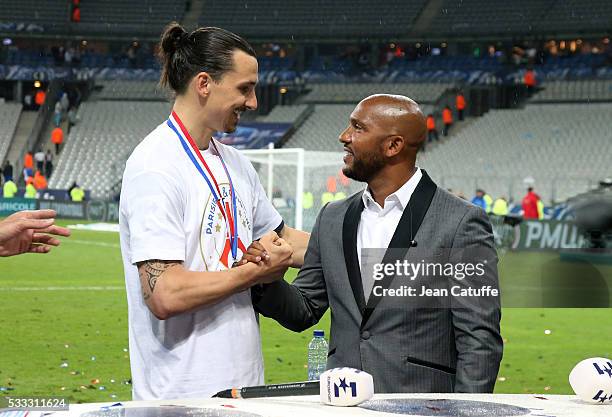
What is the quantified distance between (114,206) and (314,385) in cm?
2354

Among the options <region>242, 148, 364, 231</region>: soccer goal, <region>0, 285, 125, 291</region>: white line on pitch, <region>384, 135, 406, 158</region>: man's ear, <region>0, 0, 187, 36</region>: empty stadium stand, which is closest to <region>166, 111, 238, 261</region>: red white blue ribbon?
<region>384, 135, 406, 158</region>: man's ear

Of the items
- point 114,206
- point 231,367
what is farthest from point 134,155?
point 114,206

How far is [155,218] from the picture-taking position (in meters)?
2.75

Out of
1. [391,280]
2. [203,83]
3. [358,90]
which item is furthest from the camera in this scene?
[358,90]

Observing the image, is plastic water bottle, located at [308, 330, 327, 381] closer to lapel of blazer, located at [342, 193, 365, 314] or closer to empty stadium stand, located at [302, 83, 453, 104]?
lapel of blazer, located at [342, 193, 365, 314]

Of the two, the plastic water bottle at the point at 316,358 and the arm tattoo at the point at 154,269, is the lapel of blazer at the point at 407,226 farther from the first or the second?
the plastic water bottle at the point at 316,358

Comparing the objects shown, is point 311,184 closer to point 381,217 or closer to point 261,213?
point 261,213

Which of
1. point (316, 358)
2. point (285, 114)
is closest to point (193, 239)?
point (316, 358)

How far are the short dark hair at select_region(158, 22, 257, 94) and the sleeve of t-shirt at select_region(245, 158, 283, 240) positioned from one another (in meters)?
0.37

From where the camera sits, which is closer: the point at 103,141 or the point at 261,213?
the point at 261,213

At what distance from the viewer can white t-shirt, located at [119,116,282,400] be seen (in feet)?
9.18

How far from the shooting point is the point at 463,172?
29.1 metres

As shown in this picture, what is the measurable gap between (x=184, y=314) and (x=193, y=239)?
21 cm

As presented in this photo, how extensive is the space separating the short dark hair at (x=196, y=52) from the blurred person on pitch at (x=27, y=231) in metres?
0.58
